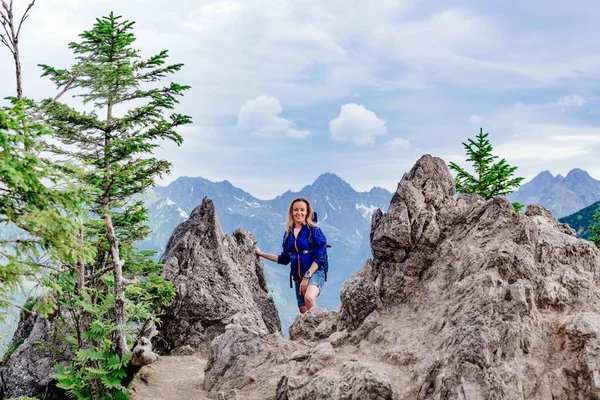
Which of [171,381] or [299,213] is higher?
[299,213]

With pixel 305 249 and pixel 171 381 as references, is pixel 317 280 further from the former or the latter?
pixel 171 381

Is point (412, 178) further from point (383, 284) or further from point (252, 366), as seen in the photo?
point (252, 366)

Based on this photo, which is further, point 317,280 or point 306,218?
point 317,280

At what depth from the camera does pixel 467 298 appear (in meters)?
11.2

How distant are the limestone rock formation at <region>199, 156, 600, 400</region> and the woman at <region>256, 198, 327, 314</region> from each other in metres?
1.12

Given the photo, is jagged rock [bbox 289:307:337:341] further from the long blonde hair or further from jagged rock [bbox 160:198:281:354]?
jagged rock [bbox 160:198:281:354]

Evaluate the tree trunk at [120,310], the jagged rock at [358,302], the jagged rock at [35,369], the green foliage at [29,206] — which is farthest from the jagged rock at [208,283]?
the green foliage at [29,206]

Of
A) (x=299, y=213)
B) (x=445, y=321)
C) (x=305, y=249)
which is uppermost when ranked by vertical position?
(x=299, y=213)

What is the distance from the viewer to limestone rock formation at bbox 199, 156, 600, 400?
996 centimetres

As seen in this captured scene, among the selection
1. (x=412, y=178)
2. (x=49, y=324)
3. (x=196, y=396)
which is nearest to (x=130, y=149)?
(x=49, y=324)

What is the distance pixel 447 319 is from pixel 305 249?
19.4ft

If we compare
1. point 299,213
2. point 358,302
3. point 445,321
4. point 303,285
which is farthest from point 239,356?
point 445,321

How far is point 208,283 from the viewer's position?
73.7 ft

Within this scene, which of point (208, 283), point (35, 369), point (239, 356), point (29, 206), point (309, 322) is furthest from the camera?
point (208, 283)
